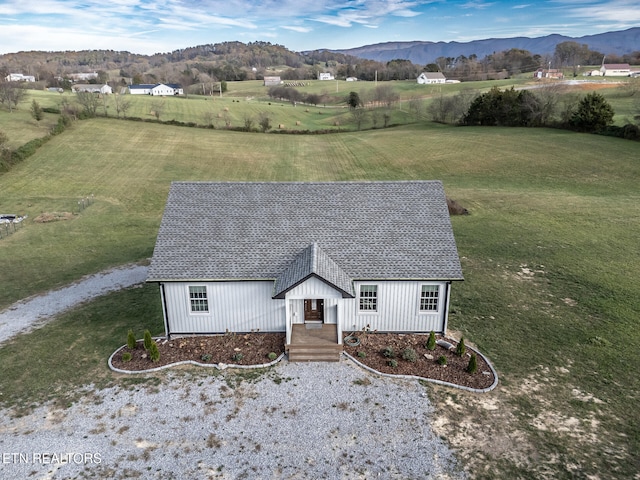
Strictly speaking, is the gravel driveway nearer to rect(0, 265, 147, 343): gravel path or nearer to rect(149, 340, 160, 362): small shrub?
rect(149, 340, 160, 362): small shrub

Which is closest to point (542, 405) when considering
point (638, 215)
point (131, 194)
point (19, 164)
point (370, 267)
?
point (370, 267)

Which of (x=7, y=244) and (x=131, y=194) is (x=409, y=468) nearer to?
(x=7, y=244)

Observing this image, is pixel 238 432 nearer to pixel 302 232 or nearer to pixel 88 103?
pixel 302 232

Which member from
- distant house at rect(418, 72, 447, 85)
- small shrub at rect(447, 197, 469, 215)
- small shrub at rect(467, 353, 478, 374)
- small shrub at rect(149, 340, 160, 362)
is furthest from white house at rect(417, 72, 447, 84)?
small shrub at rect(149, 340, 160, 362)

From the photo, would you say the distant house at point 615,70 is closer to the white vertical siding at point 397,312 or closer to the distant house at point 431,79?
the distant house at point 431,79

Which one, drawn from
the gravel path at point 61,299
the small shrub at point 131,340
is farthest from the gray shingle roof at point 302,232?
the gravel path at point 61,299
